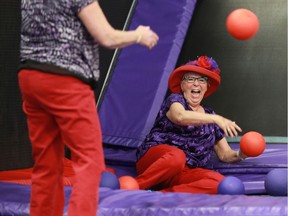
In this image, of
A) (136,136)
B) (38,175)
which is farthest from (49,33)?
(136,136)

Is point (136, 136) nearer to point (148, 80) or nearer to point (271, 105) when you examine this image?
point (148, 80)

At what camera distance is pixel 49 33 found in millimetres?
2266

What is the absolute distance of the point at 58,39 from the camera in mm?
2264

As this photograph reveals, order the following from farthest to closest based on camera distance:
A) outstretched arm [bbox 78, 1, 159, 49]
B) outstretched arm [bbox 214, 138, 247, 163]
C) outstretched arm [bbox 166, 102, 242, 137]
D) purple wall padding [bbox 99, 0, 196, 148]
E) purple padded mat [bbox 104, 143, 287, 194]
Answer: purple wall padding [bbox 99, 0, 196, 148] < outstretched arm [bbox 214, 138, 247, 163] < purple padded mat [bbox 104, 143, 287, 194] < outstretched arm [bbox 166, 102, 242, 137] < outstretched arm [bbox 78, 1, 159, 49]

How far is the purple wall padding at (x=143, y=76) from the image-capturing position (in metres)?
4.22

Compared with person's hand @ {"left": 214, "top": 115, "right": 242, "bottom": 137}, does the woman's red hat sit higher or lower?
higher

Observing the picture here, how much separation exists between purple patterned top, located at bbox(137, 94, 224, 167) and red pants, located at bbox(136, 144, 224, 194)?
0.07 m

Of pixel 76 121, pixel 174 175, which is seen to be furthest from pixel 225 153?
pixel 76 121

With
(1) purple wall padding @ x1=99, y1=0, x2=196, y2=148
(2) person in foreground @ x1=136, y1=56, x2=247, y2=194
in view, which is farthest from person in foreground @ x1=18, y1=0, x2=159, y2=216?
(1) purple wall padding @ x1=99, y1=0, x2=196, y2=148

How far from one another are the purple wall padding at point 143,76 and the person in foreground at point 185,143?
52 cm

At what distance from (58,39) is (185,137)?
1.46 m

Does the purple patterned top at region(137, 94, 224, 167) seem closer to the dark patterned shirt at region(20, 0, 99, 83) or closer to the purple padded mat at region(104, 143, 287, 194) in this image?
the purple padded mat at region(104, 143, 287, 194)

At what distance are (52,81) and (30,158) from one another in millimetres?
1572

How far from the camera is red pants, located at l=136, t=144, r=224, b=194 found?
Answer: 3348 millimetres
